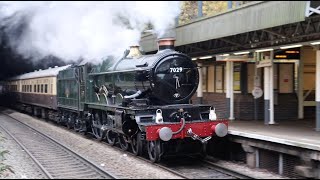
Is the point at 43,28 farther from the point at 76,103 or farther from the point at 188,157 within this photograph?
the point at 188,157

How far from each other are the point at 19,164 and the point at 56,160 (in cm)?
87

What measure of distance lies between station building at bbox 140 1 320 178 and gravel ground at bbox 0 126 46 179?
486 cm

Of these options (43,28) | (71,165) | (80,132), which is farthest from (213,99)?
(71,165)

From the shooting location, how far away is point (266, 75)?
14.2 meters

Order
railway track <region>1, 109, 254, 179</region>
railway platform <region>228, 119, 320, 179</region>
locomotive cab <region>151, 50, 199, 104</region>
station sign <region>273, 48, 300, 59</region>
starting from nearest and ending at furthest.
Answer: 1. railway platform <region>228, 119, 320, 179</region>
2. railway track <region>1, 109, 254, 179</region>
3. locomotive cab <region>151, 50, 199, 104</region>
4. station sign <region>273, 48, 300, 59</region>

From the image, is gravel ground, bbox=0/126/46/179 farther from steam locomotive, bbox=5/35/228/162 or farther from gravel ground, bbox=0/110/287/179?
steam locomotive, bbox=5/35/228/162

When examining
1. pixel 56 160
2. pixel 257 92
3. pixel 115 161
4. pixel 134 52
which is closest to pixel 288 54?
pixel 257 92

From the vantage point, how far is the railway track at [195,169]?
8852 millimetres

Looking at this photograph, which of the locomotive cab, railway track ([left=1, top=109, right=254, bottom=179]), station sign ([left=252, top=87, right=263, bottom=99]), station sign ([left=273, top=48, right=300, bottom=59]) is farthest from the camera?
station sign ([left=252, top=87, right=263, bottom=99])

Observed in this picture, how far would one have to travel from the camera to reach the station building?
31.7 ft

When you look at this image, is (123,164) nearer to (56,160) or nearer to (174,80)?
(56,160)

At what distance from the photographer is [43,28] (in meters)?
16.4

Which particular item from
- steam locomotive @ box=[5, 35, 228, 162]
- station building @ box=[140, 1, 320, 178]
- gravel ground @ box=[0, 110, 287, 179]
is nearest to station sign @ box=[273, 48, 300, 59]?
station building @ box=[140, 1, 320, 178]

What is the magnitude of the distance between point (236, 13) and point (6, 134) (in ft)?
30.5
